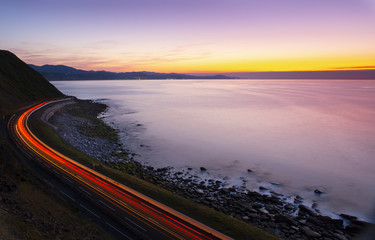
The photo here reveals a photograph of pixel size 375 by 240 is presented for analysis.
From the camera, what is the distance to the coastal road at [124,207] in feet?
56.3

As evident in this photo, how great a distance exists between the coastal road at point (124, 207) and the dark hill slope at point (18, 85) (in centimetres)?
4733

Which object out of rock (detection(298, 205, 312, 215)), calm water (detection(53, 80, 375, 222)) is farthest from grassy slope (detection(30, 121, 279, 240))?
calm water (detection(53, 80, 375, 222))

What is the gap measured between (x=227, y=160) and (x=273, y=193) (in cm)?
1266

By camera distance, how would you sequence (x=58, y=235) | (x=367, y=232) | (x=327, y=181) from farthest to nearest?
(x=327, y=181) → (x=367, y=232) → (x=58, y=235)

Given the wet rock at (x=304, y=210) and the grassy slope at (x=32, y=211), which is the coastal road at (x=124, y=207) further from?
the wet rock at (x=304, y=210)

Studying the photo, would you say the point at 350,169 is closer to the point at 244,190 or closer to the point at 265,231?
the point at 244,190

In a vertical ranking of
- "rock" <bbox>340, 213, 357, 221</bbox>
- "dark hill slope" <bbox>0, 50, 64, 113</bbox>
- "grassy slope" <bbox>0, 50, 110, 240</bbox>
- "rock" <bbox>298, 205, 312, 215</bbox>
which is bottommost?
"rock" <bbox>340, 213, 357, 221</bbox>

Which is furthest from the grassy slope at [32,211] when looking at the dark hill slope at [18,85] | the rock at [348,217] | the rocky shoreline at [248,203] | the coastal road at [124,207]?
the dark hill slope at [18,85]

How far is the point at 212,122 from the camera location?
74.8 meters

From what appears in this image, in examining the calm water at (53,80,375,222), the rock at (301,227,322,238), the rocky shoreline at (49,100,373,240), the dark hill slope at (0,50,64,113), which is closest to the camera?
the rock at (301,227,322,238)

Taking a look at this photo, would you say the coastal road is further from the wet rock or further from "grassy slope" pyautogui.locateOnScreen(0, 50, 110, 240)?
→ the wet rock

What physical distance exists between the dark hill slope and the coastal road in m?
47.3

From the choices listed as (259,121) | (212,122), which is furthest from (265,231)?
(259,121)

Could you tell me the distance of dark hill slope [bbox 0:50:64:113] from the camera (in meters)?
69.6
